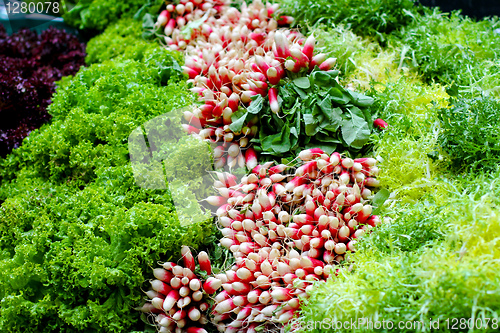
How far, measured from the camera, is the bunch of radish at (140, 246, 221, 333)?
1.78 m

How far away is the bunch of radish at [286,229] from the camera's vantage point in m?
1.72

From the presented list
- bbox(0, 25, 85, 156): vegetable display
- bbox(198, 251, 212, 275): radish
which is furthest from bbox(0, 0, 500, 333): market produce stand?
bbox(0, 25, 85, 156): vegetable display

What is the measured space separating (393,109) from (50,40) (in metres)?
3.25

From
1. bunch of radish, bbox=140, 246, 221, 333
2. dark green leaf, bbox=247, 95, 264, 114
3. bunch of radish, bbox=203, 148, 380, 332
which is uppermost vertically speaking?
dark green leaf, bbox=247, 95, 264, 114

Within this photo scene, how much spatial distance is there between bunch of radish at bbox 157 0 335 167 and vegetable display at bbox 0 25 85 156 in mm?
1321

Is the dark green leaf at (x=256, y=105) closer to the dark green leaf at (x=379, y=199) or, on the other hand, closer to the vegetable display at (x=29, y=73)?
the dark green leaf at (x=379, y=199)

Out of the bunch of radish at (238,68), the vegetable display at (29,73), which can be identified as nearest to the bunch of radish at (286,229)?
the bunch of radish at (238,68)

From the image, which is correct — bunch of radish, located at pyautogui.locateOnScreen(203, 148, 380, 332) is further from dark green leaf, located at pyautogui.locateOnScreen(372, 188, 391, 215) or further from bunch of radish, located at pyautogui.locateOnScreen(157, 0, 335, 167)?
bunch of radish, located at pyautogui.locateOnScreen(157, 0, 335, 167)

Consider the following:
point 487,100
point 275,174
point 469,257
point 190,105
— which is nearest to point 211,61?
point 190,105

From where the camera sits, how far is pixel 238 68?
7.55 feet

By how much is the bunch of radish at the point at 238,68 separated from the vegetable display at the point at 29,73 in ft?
4.33

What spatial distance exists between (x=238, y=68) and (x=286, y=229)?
109cm

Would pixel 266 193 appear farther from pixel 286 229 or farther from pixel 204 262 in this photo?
pixel 204 262
